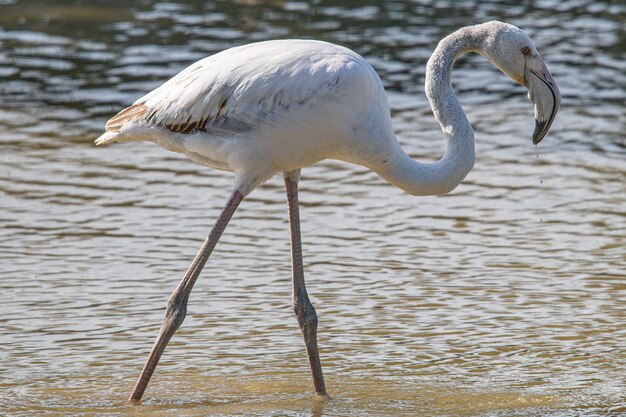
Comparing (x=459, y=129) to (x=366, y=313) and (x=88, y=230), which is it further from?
(x=88, y=230)

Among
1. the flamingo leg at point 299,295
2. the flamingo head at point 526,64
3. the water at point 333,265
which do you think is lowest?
the water at point 333,265

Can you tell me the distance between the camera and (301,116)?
20.8ft

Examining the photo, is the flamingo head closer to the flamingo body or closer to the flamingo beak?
the flamingo beak

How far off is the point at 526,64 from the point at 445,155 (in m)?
0.64

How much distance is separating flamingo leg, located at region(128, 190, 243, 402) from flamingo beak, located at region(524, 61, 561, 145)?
5.15ft

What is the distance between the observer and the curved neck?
6.46 m

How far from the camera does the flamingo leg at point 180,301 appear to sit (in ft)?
21.5

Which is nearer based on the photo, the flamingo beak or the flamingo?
the flamingo

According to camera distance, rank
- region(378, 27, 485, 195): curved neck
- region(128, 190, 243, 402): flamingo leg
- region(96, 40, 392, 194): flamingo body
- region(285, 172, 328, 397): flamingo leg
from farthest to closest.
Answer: region(285, 172, 328, 397): flamingo leg → region(128, 190, 243, 402): flamingo leg → region(378, 27, 485, 195): curved neck → region(96, 40, 392, 194): flamingo body

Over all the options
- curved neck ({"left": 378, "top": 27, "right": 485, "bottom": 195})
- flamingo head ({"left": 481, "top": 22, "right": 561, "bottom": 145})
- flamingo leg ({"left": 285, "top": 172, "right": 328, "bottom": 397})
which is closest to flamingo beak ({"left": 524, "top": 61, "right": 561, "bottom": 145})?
flamingo head ({"left": 481, "top": 22, "right": 561, "bottom": 145})

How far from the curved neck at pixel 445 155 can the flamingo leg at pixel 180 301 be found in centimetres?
80

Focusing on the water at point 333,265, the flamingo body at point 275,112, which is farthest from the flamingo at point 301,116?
the water at point 333,265

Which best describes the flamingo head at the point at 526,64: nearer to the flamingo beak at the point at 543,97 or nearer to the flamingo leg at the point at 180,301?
the flamingo beak at the point at 543,97

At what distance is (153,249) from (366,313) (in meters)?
1.77
